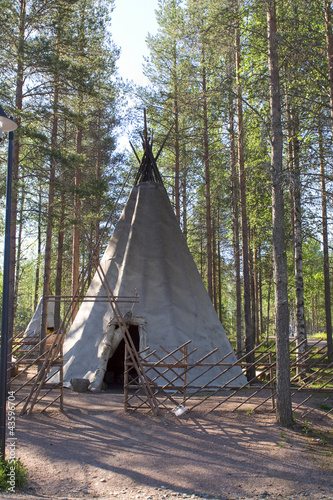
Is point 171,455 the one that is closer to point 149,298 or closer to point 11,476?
point 11,476

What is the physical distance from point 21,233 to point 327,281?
2196cm

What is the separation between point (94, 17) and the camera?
52.7 ft

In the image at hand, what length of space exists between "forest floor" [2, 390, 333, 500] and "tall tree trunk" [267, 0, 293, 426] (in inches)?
24.4

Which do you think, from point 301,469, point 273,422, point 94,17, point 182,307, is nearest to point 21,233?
point 94,17

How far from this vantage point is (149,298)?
1331 cm

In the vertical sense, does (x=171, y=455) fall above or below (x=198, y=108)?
below

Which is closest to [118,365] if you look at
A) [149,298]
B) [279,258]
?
[149,298]

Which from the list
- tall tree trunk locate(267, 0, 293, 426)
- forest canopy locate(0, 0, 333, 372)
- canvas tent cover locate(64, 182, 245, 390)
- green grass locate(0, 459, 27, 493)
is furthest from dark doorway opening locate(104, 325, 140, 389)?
green grass locate(0, 459, 27, 493)

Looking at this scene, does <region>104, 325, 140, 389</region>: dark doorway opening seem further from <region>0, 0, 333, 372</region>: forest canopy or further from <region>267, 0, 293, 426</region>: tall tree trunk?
<region>267, 0, 293, 426</region>: tall tree trunk

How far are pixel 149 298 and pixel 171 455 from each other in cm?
669

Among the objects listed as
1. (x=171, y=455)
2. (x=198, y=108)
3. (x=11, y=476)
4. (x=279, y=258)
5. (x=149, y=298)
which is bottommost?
(x=171, y=455)

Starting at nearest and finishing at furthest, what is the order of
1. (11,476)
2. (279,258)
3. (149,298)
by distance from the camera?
(11,476)
(279,258)
(149,298)

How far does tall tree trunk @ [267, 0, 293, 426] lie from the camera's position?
8.41 m

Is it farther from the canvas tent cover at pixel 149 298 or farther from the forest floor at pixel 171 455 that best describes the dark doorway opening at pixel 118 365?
the forest floor at pixel 171 455
